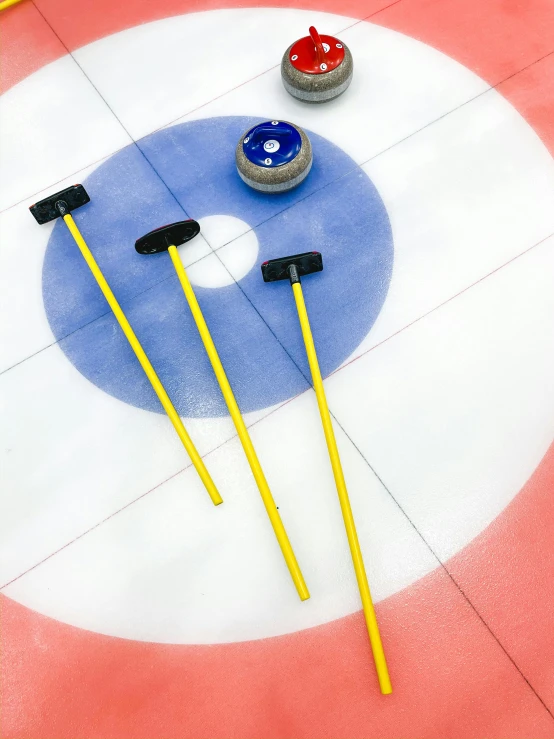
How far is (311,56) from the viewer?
11.8ft

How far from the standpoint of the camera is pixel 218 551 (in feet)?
8.93

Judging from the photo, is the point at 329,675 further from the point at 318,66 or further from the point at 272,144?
the point at 318,66

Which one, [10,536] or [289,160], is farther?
[289,160]

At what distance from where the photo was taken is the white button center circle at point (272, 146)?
3.29m

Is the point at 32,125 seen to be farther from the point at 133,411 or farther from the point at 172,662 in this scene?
the point at 172,662

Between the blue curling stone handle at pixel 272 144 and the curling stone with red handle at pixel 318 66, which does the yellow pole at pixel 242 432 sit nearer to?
the blue curling stone handle at pixel 272 144

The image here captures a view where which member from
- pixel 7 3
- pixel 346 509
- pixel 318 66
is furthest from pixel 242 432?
pixel 7 3

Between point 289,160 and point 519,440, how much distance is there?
2.05 meters

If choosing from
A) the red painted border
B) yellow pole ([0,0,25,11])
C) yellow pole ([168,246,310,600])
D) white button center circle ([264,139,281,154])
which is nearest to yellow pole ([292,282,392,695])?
the red painted border

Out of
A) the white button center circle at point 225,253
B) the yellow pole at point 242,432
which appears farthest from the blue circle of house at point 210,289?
the yellow pole at point 242,432

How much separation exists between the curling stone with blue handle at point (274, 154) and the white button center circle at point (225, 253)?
309 millimetres

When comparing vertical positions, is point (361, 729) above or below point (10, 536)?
below

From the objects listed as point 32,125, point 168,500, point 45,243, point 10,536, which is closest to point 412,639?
point 168,500

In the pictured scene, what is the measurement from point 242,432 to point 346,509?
0.63m
